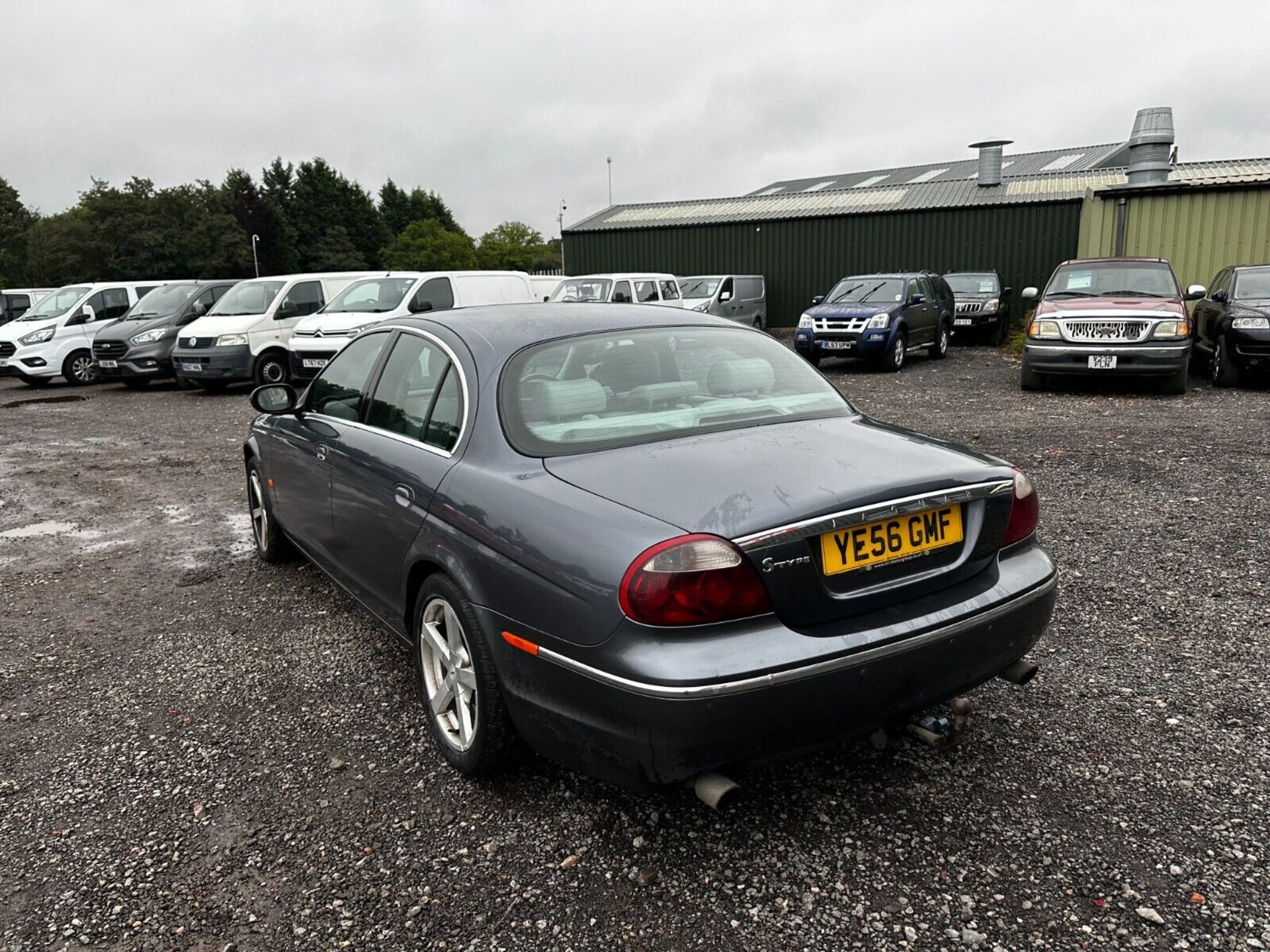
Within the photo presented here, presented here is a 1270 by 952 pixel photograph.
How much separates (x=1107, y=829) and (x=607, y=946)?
1.48 m

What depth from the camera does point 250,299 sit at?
14.9 metres

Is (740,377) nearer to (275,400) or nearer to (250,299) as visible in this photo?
(275,400)

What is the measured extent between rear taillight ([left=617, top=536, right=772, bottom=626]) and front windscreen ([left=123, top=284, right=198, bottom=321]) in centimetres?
1668

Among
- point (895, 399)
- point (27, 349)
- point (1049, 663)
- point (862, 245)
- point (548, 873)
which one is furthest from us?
point (862, 245)

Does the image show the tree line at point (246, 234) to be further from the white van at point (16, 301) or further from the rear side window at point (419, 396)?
the rear side window at point (419, 396)

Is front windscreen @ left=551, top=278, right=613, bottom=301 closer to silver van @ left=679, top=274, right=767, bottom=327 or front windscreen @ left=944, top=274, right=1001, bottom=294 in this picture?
silver van @ left=679, top=274, right=767, bottom=327

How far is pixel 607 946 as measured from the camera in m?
2.18

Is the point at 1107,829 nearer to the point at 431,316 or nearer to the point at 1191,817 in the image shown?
the point at 1191,817

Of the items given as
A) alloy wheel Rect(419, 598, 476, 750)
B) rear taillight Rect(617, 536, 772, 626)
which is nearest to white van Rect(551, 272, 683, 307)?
alloy wheel Rect(419, 598, 476, 750)

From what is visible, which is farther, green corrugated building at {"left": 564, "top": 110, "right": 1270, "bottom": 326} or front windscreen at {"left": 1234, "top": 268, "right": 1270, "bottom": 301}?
green corrugated building at {"left": 564, "top": 110, "right": 1270, "bottom": 326}

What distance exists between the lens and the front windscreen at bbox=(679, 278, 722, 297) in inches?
792

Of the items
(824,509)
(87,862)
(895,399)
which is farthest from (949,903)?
(895,399)

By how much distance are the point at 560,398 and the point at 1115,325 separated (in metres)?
9.82

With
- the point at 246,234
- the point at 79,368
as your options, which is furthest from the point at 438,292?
the point at 246,234
